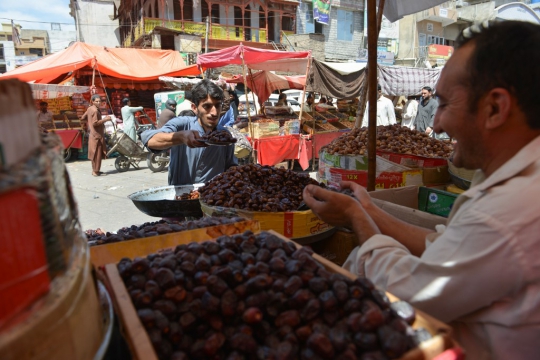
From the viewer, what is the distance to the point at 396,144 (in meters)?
4.23

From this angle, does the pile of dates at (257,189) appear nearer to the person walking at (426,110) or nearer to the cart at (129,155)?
the person walking at (426,110)

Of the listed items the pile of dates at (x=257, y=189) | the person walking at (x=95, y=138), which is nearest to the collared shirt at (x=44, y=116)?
the person walking at (x=95, y=138)

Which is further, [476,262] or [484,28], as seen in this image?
[484,28]

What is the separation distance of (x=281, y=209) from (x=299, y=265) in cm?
118

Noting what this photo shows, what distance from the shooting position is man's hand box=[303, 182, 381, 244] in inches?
67.0

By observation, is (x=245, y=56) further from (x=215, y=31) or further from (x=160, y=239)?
(x=215, y=31)

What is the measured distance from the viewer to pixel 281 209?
2.47 m

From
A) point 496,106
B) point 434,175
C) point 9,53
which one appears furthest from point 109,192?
point 9,53

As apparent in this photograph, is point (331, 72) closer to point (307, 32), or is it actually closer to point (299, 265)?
point (299, 265)

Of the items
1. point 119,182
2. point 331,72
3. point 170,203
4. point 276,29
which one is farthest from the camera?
point 276,29

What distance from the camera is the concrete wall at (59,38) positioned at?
1828 inches

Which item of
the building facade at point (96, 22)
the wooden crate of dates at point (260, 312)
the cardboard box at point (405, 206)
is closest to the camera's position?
the wooden crate of dates at point (260, 312)

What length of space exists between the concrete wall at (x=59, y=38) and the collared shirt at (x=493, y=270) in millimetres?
54603

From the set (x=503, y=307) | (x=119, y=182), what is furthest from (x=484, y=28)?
(x=119, y=182)
